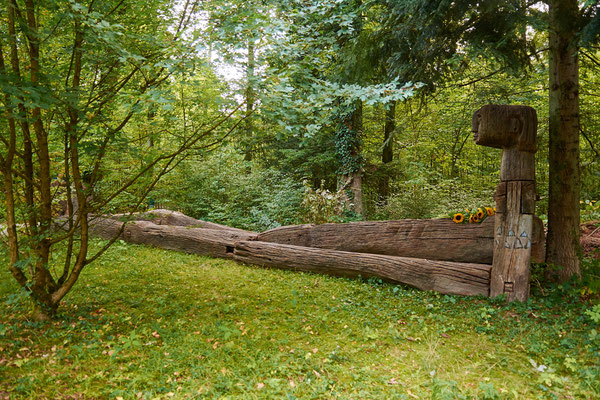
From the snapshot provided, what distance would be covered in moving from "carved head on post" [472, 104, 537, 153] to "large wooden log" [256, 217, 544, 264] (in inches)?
46.2

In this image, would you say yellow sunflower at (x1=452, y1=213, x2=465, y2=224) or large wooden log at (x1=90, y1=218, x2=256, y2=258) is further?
large wooden log at (x1=90, y1=218, x2=256, y2=258)

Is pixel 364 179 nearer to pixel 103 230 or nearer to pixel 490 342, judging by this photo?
pixel 103 230

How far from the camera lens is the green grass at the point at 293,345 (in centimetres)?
281

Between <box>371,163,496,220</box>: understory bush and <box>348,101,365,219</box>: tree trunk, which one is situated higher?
<box>348,101,365,219</box>: tree trunk

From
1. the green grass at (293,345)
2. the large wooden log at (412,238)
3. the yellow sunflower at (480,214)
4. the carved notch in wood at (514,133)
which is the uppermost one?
the carved notch in wood at (514,133)

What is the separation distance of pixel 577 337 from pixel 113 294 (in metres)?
5.64

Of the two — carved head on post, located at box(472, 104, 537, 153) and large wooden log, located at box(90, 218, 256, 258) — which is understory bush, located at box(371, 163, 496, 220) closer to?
carved head on post, located at box(472, 104, 537, 153)

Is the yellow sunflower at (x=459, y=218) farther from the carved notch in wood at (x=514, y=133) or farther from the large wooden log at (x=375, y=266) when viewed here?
the carved notch in wood at (x=514, y=133)

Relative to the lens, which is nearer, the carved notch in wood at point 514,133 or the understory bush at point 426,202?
the carved notch in wood at point 514,133

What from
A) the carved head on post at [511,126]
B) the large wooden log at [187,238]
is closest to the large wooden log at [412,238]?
the large wooden log at [187,238]

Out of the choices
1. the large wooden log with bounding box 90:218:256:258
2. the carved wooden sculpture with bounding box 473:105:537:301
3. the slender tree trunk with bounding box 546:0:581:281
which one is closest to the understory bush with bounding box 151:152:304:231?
the large wooden log with bounding box 90:218:256:258

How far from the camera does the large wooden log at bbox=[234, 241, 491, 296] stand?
5.00m

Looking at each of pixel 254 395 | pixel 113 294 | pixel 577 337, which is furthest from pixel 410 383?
pixel 113 294

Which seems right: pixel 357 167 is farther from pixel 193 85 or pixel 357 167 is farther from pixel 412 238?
pixel 193 85
